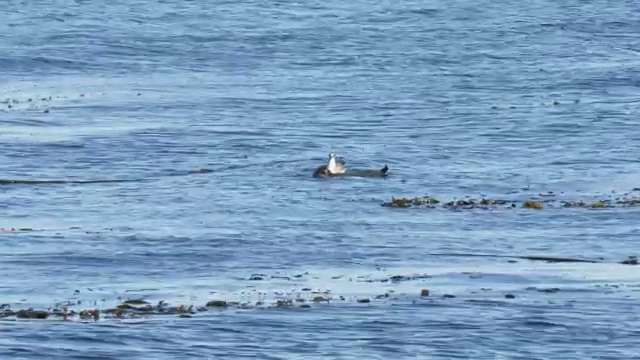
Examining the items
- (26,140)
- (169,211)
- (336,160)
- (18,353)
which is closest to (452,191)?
(336,160)

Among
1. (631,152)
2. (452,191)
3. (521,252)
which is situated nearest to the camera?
(521,252)

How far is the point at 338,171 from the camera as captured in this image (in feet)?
90.9

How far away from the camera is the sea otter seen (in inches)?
1088

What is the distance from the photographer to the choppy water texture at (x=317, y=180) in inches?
671

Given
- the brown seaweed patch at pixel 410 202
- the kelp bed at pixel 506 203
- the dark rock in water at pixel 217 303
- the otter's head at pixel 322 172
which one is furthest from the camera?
the otter's head at pixel 322 172

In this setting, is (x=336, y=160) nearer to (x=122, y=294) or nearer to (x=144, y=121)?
(x=144, y=121)

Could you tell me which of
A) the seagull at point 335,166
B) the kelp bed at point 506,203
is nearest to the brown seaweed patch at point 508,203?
the kelp bed at point 506,203

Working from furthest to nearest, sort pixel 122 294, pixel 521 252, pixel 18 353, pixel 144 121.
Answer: pixel 144 121
pixel 521 252
pixel 122 294
pixel 18 353

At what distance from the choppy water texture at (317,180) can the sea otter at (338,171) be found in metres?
0.29

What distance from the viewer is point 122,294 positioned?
18.3 m

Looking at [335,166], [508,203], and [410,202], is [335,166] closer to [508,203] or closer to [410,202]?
[410,202]

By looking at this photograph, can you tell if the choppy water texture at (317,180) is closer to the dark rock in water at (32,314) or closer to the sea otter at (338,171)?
the dark rock in water at (32,314)

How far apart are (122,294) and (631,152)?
1455cm

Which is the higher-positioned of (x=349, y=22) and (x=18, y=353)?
(x=349, y=22)
